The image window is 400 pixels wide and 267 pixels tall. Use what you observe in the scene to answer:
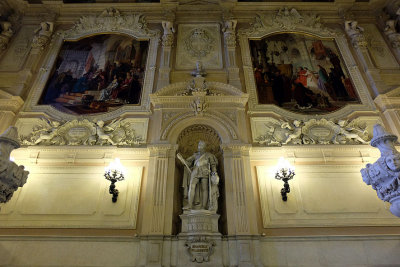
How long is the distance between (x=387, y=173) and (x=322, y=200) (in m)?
2.02

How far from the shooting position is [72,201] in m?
6.80

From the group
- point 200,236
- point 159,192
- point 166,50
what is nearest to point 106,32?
point 166,50

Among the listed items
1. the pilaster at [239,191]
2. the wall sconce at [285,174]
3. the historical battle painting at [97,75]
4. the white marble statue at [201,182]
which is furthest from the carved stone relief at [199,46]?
the wall sconce at [285,174]

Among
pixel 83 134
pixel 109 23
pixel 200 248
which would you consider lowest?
pixel 200 248

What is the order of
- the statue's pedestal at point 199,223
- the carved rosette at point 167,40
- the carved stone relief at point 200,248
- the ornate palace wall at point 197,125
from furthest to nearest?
1. the carved rosette at point 167,40
2. the ornate palace wall at point 197,125
3. the statue's pedestal at point 199,223
4. the carved stone relief at point 200,248

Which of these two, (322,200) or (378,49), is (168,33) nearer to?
(322,200)

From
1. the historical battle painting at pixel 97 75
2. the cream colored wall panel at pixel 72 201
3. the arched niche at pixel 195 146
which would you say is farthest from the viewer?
the historical battle painting at pixel 97 75

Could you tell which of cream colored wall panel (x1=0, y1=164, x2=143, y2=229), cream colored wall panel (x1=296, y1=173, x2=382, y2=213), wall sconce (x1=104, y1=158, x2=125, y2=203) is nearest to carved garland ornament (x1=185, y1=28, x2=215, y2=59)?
cream colored wall panel (x1=0, y1=164, x2=143, y2=229)

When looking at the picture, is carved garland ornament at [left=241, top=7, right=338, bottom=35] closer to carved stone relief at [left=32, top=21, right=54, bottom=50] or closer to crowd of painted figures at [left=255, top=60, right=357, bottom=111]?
crowd of painted figures at [left=255, top=60, right=357, bottom=111]

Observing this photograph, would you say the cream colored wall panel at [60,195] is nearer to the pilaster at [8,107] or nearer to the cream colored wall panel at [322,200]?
the pilaster at [8,107]

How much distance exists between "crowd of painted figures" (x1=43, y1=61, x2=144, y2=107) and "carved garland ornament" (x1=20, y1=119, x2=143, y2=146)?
1.06m

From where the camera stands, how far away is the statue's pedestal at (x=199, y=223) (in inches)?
237

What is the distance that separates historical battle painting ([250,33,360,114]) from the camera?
882 centimetres

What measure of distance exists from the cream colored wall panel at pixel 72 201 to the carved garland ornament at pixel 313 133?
3673 mm
